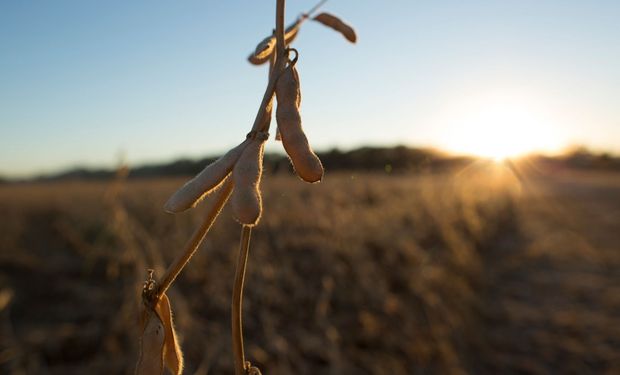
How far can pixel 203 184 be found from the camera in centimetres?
35

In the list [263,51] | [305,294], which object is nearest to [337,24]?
[263,51]

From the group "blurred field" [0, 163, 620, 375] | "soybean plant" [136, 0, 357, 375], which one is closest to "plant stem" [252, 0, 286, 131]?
"soybean plant" [136, 0, 357, 375]

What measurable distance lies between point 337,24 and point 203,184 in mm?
220

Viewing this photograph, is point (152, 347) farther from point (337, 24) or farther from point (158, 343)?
point (337, 24)

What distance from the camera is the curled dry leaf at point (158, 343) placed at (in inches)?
15.7

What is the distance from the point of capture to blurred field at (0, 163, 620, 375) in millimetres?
2033

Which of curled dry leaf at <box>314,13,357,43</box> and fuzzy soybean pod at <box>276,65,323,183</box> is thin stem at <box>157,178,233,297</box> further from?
curled dry leaf at <box>314,13,357,43</box>

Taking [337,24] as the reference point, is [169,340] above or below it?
below

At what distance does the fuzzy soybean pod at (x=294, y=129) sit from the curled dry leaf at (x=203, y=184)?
0.03 metres

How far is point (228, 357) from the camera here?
6.27 ft

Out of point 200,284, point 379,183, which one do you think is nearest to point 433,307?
point 200,284

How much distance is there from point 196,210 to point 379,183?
9.84 ft

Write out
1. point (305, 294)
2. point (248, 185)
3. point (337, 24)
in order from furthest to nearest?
point (305, 294) → point (337, 24) → point (248, 185)

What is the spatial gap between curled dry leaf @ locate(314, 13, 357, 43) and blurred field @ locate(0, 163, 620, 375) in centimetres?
139
